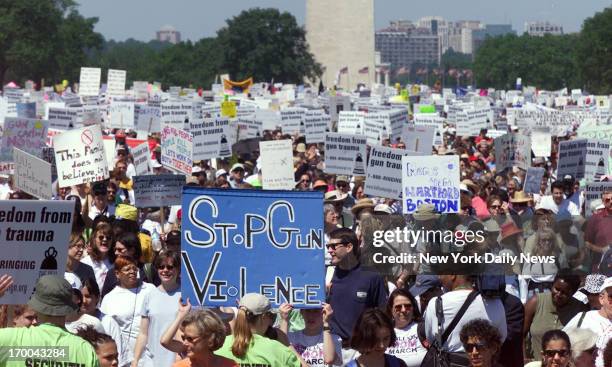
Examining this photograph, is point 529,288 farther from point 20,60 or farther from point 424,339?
point 20,60

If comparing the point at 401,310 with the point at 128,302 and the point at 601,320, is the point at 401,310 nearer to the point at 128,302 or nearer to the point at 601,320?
the point at 601,320

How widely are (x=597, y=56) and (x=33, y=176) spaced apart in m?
92.2

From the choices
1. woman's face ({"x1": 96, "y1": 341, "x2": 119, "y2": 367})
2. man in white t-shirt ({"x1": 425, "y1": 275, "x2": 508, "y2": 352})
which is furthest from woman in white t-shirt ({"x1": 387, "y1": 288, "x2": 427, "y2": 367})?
woman's face ({"x1": 96, "y1": 341, "x2": 119, "y2": 367})

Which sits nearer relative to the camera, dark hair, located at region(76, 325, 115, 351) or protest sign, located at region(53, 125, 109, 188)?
dark hair, located at region(76, 325, 115, 351)

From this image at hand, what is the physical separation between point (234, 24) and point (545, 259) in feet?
393

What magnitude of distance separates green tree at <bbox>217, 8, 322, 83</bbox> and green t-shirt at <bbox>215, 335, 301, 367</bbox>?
Answer: 114 meters

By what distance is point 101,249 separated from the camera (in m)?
11.4

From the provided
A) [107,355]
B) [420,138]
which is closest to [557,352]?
[107,355]

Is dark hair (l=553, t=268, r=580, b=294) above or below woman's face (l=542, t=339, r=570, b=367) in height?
above

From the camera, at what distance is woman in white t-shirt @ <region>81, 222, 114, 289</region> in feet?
37.3

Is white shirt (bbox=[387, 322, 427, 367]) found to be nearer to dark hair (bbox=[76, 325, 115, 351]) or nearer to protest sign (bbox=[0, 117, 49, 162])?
dark hair (bbox=[76, 325, 115, 351])

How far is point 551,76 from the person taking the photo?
140 m

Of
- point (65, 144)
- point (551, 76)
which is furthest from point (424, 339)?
point (551, 76)

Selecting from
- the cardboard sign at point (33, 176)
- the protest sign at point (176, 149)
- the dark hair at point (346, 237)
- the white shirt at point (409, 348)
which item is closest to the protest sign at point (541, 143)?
the protest sign at point (176, 149)
